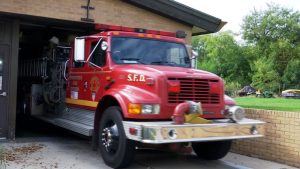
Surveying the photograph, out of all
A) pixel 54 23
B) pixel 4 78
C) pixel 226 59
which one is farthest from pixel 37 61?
→ pixel 226 59

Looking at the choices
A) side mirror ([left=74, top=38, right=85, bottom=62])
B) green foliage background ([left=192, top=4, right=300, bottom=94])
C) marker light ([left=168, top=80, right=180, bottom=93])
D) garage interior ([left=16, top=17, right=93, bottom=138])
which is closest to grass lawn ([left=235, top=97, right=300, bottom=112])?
garage interior ([left=16, top=17, right=93, bottom=138])

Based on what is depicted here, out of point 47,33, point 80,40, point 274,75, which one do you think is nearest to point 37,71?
point 47,33

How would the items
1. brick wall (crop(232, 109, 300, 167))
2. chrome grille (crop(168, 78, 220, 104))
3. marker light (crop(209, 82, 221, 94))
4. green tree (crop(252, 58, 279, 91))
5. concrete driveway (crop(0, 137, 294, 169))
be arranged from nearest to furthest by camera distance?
chrome grille (crop(168, 78, 220, 104)) → marker light (crop(209, 82, 221, 94)) → concrete driveway (crop(0, 137, 294, 169)) → brick wall (crop(232, 109, 300, 167)) → green tree (crop(252, 58, 279, 91))

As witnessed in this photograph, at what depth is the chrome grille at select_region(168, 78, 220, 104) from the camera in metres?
7.69

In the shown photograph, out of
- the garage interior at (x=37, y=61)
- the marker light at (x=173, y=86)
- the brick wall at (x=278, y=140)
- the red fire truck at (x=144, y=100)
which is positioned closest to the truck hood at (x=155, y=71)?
the red fire truck at (x=144, y=100)

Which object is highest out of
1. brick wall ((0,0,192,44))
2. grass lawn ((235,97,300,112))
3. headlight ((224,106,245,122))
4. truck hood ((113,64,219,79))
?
brick wall ((0,0,192,44))

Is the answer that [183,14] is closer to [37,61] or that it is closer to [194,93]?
[37,61]

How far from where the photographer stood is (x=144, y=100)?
7.42 meters

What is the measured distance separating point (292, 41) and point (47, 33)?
2625 inches

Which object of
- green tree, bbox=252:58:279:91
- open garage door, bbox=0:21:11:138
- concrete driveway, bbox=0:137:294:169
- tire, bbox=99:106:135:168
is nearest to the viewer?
tire, bbox=99:106:135:168

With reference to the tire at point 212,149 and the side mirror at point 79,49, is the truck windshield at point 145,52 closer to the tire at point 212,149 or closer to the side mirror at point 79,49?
the side mirror at point 79,49

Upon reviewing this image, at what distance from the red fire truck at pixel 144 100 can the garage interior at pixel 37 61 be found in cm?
199

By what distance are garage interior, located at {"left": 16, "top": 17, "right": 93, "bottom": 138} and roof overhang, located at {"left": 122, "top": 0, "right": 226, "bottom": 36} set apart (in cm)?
179

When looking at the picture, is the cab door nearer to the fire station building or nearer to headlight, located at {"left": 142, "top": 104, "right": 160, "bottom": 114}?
headlight, located at {"left": 142, "top": 104, "right": 160, "bottom": 114}
